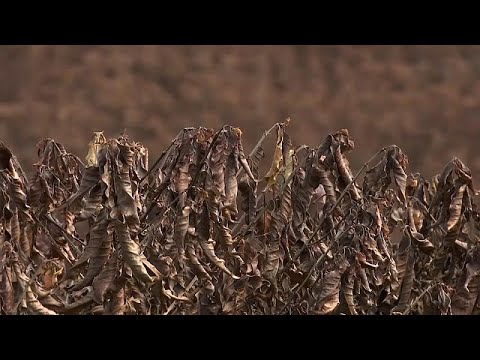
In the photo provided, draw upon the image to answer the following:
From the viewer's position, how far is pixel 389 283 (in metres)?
2.02

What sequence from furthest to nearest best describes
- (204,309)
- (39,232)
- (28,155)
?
(28,155) → (39,232) → (204,309)

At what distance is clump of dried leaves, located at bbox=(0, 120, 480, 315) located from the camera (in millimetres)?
1576

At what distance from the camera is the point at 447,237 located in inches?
Answer: 70.0

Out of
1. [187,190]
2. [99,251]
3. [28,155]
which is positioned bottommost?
[99,251]

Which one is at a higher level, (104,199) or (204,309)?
(104,199)

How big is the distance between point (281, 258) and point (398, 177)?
316 mm

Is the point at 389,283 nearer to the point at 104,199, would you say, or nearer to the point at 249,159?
the point at 249,159

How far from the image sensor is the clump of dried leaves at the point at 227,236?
1.58 meters

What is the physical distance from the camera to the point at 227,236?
67.8 inches

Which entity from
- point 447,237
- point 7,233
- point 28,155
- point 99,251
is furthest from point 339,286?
point 28,155

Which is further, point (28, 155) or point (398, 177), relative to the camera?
point (28, 155)

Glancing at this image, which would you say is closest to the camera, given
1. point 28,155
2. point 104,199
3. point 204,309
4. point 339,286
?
point 104,199

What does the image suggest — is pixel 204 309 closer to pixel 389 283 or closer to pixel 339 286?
pixel 339 286

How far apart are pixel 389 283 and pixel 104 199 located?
79cm
